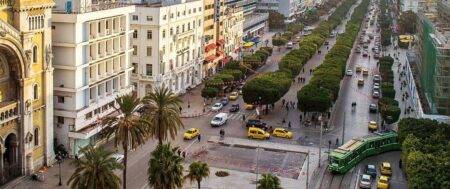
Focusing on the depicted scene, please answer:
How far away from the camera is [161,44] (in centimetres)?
11394

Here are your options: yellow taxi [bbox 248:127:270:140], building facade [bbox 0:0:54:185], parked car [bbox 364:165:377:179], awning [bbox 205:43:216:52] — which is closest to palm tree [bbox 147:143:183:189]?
building facade [bbox 0:0:54:185]

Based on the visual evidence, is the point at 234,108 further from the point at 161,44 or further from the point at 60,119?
the point at 60,119

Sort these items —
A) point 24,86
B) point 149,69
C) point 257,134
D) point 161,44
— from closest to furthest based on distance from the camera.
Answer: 1. point 24,86
2. point 257,134
3. point 161,44
4. point 149,69

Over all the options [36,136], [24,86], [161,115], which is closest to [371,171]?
[161,115]

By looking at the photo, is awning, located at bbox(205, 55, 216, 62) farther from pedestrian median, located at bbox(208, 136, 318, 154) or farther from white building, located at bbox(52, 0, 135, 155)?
white building, located at bbox(52, 0, 135, 155)

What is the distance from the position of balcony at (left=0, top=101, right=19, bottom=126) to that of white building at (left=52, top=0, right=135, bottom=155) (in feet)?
32.3

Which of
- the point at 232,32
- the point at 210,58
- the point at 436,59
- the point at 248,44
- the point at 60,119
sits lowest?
the point at 248,44

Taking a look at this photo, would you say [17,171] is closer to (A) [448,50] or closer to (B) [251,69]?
(A) [448,50]

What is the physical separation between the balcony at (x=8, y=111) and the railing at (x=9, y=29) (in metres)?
7.42

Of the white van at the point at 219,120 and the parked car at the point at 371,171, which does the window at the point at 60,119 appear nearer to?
the white van at the point at 219,120

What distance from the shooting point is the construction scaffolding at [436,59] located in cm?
9844

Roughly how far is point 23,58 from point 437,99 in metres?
63.4

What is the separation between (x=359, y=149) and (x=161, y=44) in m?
45.4

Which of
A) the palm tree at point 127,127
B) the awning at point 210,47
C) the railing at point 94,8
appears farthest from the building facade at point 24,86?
the awning at point 210,47
